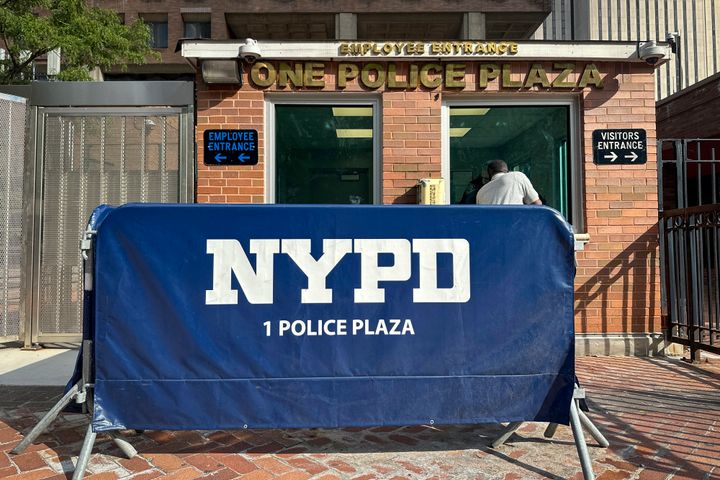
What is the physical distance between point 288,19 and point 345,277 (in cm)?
3114

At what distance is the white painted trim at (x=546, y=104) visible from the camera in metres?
6.00

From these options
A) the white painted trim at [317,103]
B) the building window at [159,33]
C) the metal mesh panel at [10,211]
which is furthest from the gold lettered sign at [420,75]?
the building window at [159,33]

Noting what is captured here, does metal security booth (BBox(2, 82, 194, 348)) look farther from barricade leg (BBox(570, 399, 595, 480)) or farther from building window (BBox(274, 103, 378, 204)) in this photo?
barricade leg (BBox(570, 399, 595, 480))

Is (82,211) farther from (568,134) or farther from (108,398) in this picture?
(568,134)

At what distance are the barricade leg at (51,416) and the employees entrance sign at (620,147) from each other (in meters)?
5.61

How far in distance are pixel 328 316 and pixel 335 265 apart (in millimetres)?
294

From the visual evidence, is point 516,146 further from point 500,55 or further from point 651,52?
point 651,52

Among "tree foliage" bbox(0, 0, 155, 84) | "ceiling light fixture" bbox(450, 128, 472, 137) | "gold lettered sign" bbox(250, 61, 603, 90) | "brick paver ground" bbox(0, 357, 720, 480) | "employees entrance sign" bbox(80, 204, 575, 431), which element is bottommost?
"brick paver ground" bbox(0, 357, 720, 480)

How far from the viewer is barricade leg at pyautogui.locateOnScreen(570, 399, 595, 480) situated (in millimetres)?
2693

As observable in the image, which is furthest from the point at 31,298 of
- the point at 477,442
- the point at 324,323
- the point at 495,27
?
the point at 495,27

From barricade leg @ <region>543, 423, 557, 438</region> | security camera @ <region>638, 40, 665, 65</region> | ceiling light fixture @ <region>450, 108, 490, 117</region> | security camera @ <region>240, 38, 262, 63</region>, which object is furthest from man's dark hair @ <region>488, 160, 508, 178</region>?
security camera @ <region>240, 38, 262, 63</region>

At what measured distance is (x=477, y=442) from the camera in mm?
3336

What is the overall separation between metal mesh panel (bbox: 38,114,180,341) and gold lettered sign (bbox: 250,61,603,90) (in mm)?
1345

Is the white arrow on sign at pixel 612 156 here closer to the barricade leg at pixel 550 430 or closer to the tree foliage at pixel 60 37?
the barricade leg at pixel 550 430
